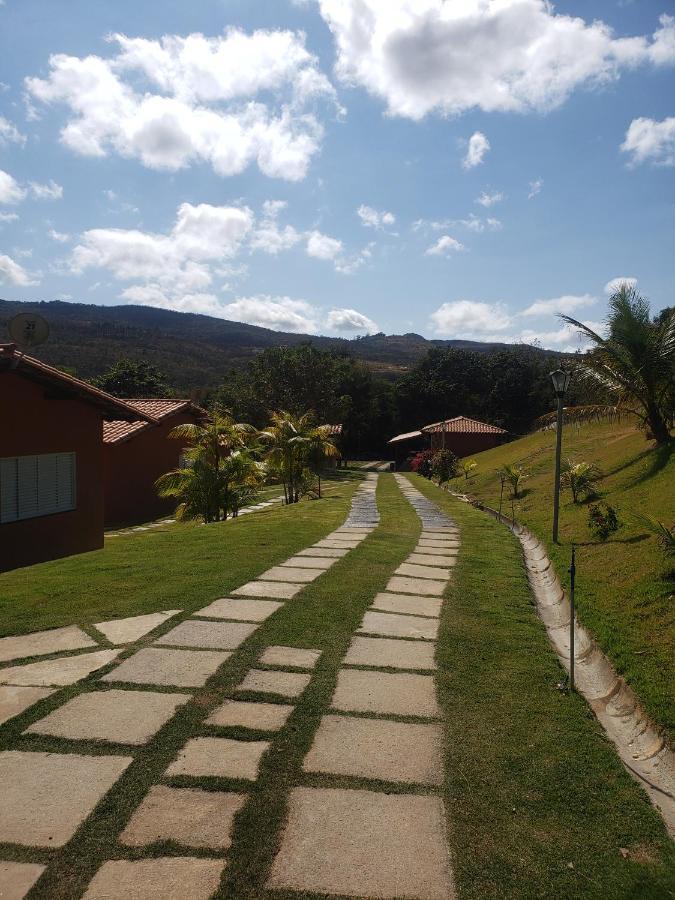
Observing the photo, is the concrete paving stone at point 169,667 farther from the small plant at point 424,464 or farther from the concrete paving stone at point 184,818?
the small plant at point 424,464

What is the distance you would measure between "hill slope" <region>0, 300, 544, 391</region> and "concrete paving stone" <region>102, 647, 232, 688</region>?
68.6 feet

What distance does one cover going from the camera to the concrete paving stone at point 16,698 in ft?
12.4

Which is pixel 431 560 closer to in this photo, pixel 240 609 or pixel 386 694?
pixel 240 609

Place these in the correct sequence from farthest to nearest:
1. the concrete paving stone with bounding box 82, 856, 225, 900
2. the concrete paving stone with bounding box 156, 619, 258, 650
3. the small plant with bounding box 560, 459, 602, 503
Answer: the small plant with bounding box 560, 459, 602, 503 < the concrete paving stone with bounding box 156, 619, 258, 650 < the concrete paving stone with bounding box 82, 856, 225, 900

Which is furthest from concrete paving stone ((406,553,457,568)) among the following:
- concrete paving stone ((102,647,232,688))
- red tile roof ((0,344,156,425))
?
red tile roof ((0,344,156,425))

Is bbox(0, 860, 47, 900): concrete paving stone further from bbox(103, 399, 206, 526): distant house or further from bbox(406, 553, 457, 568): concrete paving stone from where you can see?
bbox(103, 399, 206, 526): distant house

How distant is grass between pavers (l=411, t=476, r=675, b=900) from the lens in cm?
256

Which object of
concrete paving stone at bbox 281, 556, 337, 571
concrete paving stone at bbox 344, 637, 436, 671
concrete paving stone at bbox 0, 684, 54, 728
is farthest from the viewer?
concrete paving stone at bbox 281, 556, 337, 571

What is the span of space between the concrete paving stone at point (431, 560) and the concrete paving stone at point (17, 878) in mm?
6150

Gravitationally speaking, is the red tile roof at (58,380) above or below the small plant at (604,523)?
above

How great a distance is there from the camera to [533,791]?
3.13 metres

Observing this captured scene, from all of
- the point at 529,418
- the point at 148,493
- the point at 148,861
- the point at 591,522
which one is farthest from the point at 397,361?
the point at 148,861

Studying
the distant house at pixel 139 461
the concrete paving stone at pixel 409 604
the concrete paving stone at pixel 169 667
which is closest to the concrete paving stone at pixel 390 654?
the concrete paving stone at pixel 409 604

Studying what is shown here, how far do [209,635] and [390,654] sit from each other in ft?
4.73
